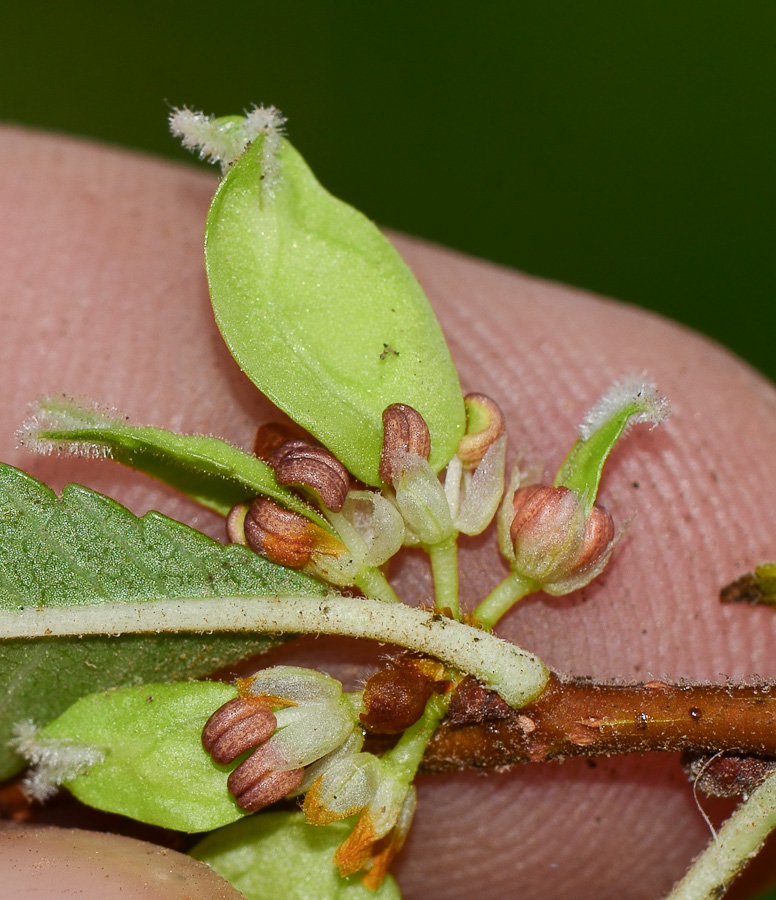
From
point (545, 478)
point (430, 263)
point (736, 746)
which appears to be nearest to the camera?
point (736, 746)

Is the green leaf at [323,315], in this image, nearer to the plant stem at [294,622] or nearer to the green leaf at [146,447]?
the green leaf at [146,447]

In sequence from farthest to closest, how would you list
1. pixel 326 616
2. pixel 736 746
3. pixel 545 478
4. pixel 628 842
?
pixel 628 842 < pixel 545 478 < pixel 736 746 < pixel 326 616

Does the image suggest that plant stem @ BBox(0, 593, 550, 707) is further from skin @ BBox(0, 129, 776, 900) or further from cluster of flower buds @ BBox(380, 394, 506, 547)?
skin @ BBox(0, 129, 776, 900)

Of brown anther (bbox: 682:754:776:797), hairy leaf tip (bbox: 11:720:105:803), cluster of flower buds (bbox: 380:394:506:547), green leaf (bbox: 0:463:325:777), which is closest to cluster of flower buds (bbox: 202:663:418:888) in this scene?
green leaf (bbox: 0:463:325:777)

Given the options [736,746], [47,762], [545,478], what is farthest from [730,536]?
[47,762]

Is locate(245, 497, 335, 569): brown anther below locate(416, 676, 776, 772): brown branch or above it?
above

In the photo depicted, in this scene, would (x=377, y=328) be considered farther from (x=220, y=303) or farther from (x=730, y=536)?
(x=730, y=536)
